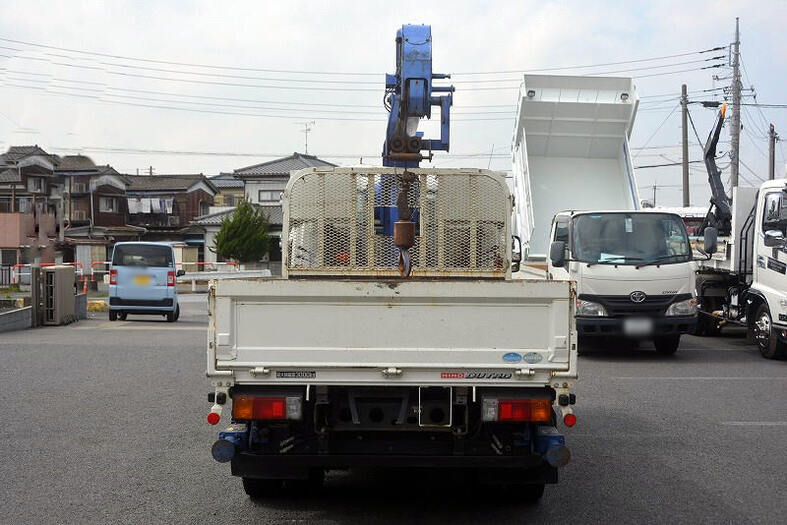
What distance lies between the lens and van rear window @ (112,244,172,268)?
2041 centimetres

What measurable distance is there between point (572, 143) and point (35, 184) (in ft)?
151

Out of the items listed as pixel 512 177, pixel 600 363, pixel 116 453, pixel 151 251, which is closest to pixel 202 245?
pixel 151 251

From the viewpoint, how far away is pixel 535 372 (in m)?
5.01

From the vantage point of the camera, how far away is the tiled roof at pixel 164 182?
60438 millimetres

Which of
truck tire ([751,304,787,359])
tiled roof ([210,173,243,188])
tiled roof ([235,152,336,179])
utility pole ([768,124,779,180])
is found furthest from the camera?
tiled roof ([210,173,243,188])

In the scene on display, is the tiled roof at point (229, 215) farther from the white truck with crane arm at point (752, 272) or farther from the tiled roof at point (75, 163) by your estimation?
the white truck with crane arm at point (752, 272)

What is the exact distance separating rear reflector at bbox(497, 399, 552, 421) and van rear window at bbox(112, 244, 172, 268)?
55.3 ft

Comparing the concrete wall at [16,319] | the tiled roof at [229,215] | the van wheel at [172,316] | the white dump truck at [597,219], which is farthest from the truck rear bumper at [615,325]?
the tiled roof at [229,215]

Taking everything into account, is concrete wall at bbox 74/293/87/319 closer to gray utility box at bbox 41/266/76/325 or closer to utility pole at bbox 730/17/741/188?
gray utility box at bbox 41/266/76/325

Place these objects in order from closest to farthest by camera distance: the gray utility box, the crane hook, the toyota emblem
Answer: the crane hook < the toyota emblem < the gray utility box

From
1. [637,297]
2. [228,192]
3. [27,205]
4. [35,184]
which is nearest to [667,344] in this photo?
[637,297]

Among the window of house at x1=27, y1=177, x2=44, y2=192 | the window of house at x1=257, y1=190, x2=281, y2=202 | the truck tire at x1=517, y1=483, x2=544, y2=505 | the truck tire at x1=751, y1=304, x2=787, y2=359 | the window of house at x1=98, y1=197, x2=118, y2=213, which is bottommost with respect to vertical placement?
the truck tire at x1=517, y1=483, x2=544, y2=505

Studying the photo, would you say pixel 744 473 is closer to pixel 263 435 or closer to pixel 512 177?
pixel 263 435

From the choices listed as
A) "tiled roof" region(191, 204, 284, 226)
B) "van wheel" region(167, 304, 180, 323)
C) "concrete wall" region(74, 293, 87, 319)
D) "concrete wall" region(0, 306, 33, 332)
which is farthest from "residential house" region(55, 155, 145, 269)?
"concrete wall" region(0, 306, 33, 332)
